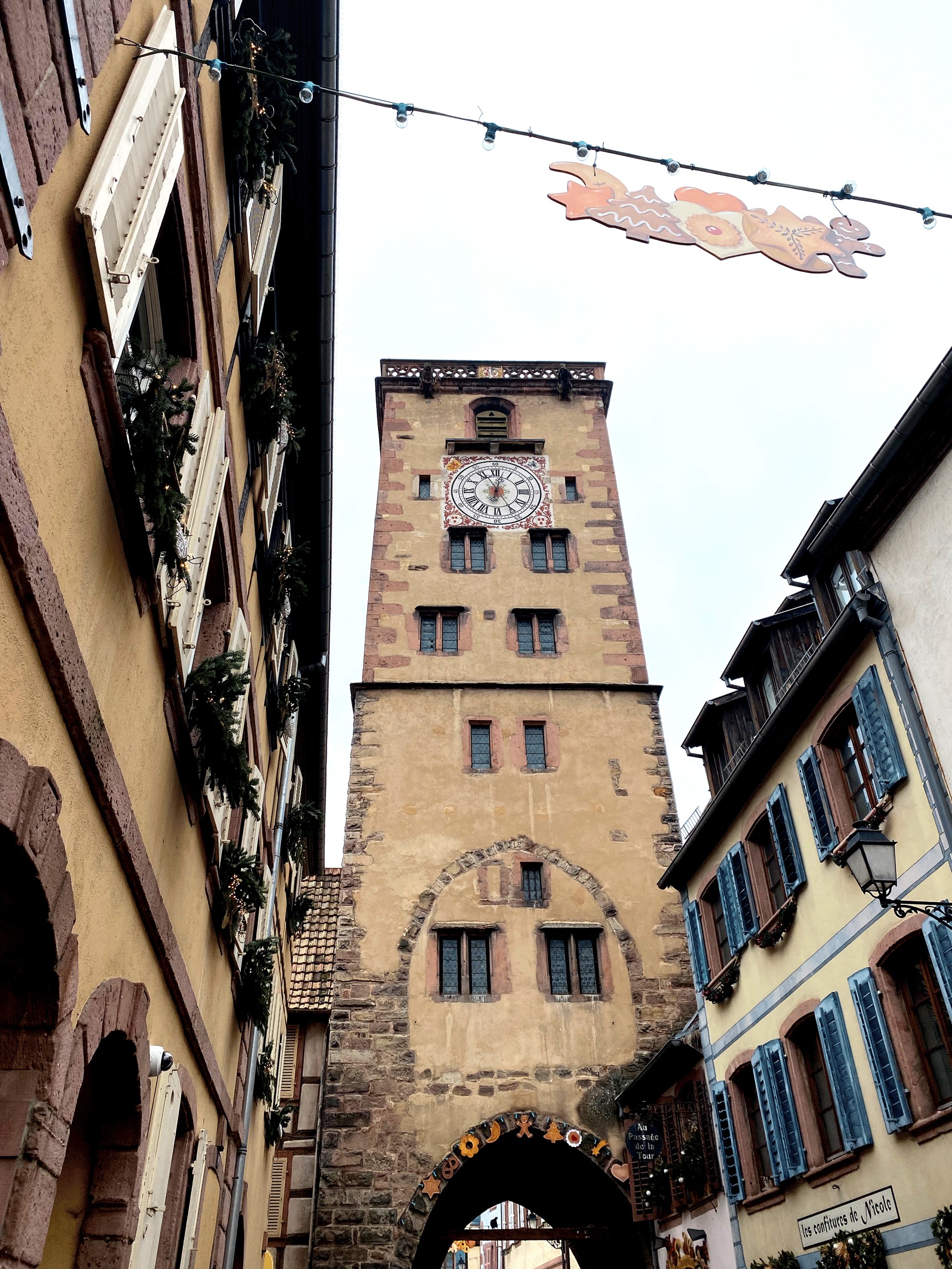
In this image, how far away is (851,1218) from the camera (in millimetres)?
9047

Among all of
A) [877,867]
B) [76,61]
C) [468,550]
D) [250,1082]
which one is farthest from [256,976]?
[468,550]

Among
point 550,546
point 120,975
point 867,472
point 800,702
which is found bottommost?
point 120,975

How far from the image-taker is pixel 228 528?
24.8 ft

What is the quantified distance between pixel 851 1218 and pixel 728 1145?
316 cm

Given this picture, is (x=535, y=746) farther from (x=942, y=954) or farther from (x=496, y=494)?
(x=942, y=954)

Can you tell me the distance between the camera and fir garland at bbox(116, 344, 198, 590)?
466cm

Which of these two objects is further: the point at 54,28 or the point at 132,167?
the point at 132,167

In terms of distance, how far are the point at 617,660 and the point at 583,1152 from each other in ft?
29.1

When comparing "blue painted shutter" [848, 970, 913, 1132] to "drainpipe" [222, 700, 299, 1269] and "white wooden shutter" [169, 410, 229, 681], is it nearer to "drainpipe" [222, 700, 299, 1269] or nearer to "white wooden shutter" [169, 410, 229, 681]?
"drainpipe" [222, 700, 299, 1269]

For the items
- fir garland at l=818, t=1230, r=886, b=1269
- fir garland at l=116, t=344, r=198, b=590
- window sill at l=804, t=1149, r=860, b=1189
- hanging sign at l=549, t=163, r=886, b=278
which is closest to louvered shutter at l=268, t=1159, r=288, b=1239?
window sill at l=804, t=1149, r=860, b=1189

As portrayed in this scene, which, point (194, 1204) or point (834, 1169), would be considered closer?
point (194, 1204)

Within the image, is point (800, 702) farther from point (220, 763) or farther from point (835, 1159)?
point (220, 763)

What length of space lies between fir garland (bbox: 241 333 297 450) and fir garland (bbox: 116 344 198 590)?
3.06 metres

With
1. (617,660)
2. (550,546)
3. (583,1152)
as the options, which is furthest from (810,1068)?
(550,546)
